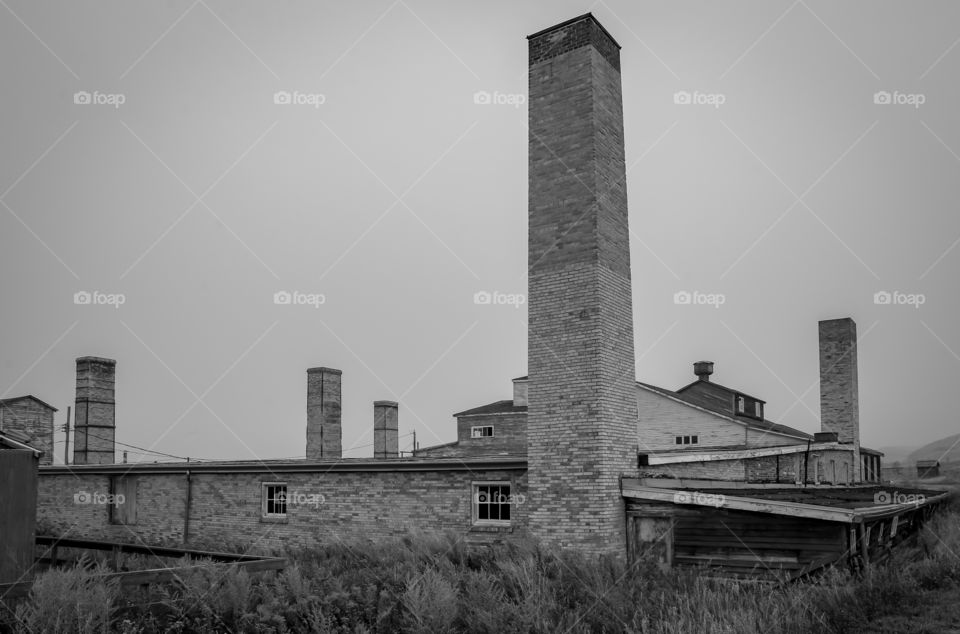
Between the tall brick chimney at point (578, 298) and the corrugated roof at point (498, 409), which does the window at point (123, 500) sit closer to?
the tall brick chimney at point (578, 298)

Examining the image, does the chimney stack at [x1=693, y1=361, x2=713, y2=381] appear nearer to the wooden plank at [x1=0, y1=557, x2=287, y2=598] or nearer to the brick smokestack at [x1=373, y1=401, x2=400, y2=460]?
the brick smokestack at [x1=373, y1=401, x2=400, y2=460]

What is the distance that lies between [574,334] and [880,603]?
7042mm

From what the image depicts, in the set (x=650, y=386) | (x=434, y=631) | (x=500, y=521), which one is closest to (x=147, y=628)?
(x=434, y=631)

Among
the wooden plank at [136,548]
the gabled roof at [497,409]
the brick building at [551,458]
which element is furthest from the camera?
the gabled roof at [497,409]

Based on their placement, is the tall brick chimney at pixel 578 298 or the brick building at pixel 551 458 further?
the brick building at pixel 551 458

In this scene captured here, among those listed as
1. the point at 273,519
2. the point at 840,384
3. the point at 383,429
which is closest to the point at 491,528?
Result: the point at 273,519

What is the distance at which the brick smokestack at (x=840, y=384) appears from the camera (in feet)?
108

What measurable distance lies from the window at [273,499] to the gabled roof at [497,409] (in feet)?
55.0

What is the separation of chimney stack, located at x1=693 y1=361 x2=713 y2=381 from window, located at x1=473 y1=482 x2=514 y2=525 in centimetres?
2369

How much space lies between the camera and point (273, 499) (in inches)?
809

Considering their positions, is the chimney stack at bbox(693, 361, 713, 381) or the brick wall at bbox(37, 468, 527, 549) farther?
the chimney stack at bbox(693, 361, 713, 381)

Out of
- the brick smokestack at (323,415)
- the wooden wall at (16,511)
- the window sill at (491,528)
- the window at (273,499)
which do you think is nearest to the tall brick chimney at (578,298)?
the window sill at (491,528)

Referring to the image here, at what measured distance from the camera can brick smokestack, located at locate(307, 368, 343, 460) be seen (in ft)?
91.7

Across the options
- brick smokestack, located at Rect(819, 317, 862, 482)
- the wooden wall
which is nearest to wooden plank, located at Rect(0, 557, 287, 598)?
the wooden wall
